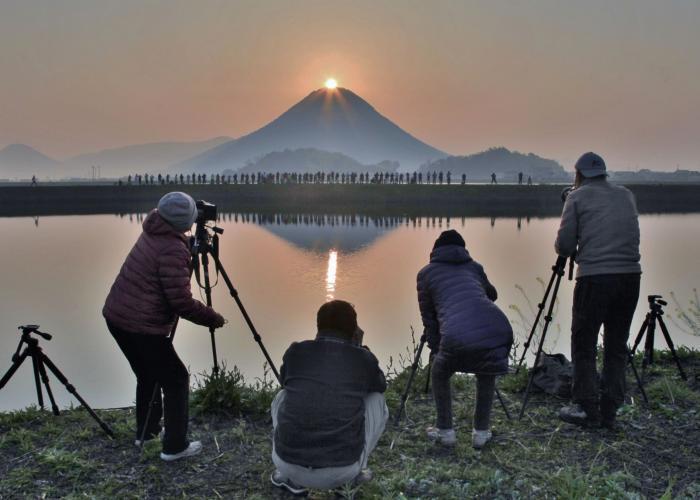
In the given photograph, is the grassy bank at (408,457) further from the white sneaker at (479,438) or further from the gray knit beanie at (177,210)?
the gray knit beanie at (177,210)

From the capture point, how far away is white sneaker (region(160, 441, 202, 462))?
4.55 meters

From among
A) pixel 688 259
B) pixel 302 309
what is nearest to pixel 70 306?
pixel 302 309

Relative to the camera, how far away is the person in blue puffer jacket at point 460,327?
173 inches

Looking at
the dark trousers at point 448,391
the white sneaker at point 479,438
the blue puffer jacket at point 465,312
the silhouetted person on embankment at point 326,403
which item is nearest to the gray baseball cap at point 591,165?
the blue puffer jacket at point 465,312

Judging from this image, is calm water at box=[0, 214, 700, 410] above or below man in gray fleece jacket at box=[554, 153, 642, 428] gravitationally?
below

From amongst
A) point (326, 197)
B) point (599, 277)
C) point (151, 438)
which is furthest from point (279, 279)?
point (326, 197)

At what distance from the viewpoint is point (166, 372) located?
4.41 meters

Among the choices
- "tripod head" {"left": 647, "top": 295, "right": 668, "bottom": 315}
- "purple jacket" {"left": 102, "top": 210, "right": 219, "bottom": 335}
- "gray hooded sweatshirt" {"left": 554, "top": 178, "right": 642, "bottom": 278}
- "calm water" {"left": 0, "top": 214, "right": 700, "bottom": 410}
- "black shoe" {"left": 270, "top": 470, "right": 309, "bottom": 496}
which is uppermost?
"gray hooded sweatshirt" {"left": 554, "top": 178, "right": 642, "bottom": 278}

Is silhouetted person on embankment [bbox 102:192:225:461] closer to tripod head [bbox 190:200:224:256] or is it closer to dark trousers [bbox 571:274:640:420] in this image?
tripod head [bbox 190:200:224:256]

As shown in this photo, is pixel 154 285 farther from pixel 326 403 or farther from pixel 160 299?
pixel 326 403

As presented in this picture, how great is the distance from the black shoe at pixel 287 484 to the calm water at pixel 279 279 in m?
3.77

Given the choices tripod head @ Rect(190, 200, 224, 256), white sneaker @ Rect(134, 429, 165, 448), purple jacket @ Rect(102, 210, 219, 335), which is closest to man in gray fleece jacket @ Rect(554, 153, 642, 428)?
tripod head @ Rect(190, 200, 224, 256)

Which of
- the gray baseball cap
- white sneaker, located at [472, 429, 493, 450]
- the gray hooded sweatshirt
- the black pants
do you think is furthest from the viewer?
the gray baseball cap

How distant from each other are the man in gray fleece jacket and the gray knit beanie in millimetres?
3051
